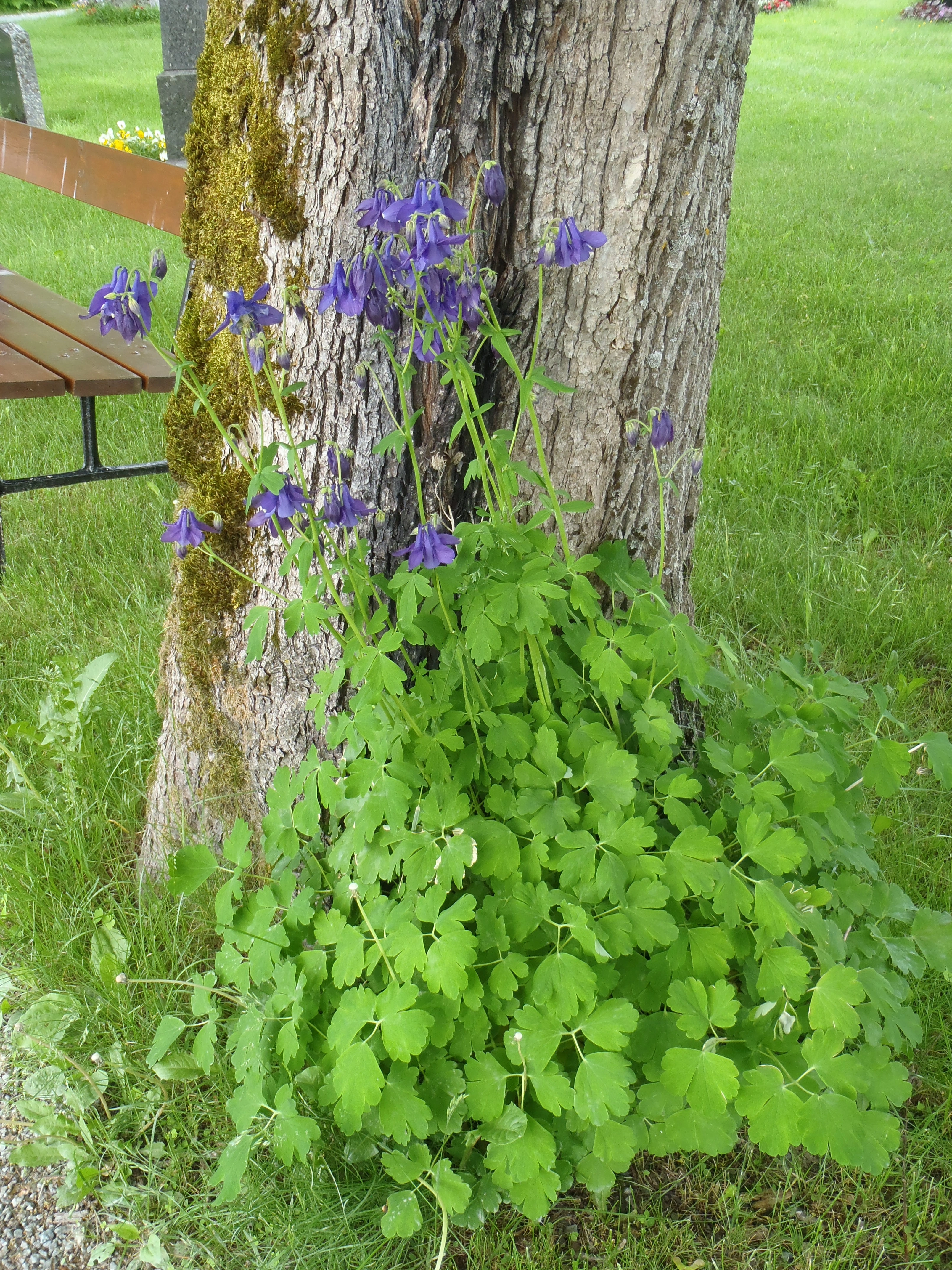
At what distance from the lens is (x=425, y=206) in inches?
49.6

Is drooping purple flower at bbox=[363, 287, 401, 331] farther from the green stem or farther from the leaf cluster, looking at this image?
the green stem

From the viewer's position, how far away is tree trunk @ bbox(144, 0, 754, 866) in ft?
5.24

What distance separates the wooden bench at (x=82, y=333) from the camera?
111 inches

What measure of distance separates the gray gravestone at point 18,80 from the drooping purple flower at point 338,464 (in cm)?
847

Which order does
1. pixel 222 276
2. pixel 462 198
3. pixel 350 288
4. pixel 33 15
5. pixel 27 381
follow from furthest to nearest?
pixel 33 15
pixel 27 381
pixel 222 276
pixel 462 198
pixel 350 288

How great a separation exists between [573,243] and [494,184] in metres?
0.14

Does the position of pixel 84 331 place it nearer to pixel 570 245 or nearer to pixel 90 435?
pixel 90 435

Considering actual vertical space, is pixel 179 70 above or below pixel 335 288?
above

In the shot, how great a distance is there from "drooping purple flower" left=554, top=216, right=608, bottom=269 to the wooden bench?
1805 mm

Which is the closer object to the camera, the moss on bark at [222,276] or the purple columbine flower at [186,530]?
the purple columbine flower at [186,530]

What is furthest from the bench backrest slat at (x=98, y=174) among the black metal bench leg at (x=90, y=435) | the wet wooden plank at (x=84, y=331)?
the black metal bench leg at (x=90, y=435)

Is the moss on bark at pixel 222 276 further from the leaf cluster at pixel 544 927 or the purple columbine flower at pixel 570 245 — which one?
the purple columbine flower at pixel 570 245

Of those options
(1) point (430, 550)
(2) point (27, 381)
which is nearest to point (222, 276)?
(1) point (430, 550)

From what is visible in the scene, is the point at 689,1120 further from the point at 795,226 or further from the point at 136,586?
the point at 795,226
